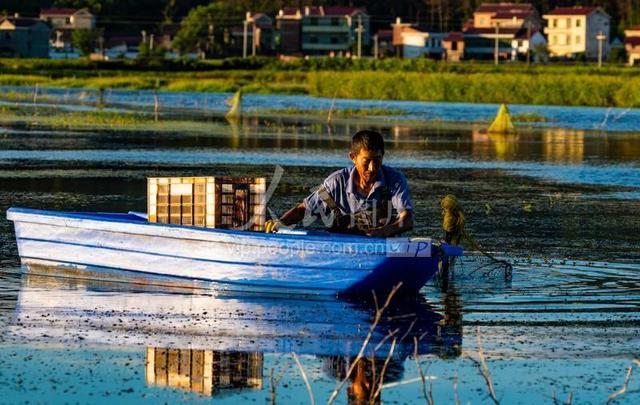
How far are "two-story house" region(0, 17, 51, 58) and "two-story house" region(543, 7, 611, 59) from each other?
49653 mm

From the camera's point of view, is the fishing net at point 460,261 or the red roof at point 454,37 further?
the red roof at point 454,37

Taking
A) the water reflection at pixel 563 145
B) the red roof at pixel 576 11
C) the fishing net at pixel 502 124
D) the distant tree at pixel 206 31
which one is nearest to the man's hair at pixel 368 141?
the water reflection at pixel 563 145

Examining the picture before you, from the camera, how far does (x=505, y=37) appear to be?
459 ft

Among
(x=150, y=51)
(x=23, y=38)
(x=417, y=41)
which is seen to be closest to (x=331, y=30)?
(x=417, y=41)

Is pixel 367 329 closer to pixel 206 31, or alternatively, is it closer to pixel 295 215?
pixel 295 215

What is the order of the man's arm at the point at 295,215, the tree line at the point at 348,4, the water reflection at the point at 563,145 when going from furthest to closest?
1. the tree line at the point at 348,4
2. the water reflection at the point at 563,145
3. the man's arm at the point at 295,215

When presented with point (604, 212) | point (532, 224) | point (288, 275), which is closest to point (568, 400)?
point (288, 275)

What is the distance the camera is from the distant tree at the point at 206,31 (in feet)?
470

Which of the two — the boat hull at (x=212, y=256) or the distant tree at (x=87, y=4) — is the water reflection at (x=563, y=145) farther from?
the distant tree at (x=87, y=4)

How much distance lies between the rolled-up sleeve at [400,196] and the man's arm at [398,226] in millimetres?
67

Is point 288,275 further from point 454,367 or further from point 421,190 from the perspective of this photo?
point 421,190

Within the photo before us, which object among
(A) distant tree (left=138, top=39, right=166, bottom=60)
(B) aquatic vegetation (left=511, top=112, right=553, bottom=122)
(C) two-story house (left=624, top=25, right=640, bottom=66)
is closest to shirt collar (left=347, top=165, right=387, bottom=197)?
(B) aquatic vegetation (left=511, top=112, right=553, bottom=122)

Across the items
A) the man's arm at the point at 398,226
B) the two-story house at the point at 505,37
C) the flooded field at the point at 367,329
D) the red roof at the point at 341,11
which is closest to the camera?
the flooded field at the point at 367,329

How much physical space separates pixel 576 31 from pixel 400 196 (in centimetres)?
13460
